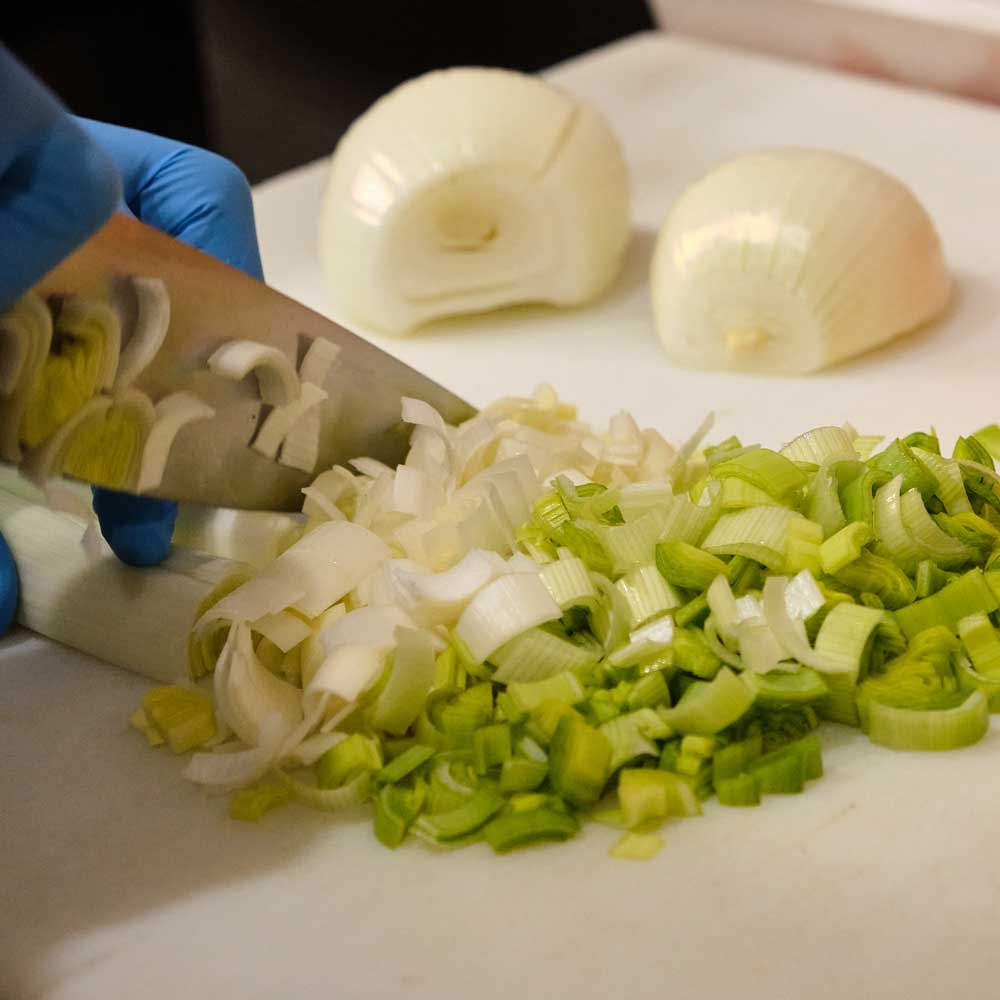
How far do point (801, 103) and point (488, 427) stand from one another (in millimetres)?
1319

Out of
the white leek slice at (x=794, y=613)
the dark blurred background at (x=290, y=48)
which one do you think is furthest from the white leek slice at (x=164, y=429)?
the dark blurred background at (x=290, y=48)

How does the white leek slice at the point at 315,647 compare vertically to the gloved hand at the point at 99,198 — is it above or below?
below

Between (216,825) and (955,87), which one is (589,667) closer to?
(216,825)

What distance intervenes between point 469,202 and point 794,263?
18.0 inches

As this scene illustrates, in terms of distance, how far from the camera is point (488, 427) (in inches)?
55.3

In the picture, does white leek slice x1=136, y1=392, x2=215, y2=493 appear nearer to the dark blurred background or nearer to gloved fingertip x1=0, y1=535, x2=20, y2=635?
gloved fingertip x1=0, y1=535, x2=20, y2=635

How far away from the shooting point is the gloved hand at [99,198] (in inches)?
37.0

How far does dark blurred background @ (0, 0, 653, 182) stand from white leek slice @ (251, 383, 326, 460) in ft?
6.85

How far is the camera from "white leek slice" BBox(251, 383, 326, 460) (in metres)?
1.31

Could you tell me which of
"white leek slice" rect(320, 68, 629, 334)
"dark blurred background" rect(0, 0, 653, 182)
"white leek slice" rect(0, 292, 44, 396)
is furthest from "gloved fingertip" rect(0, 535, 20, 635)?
"dark blurred background" rect(0, 0, 653, 182)

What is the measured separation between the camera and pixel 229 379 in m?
1.25

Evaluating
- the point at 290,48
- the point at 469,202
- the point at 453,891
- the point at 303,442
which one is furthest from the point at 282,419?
the point at 290,48

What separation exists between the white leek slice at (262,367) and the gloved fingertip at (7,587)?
0.31 meters

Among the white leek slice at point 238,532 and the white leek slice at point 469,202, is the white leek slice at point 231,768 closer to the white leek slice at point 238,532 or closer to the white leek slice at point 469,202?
the white leek slice at point 238,532
